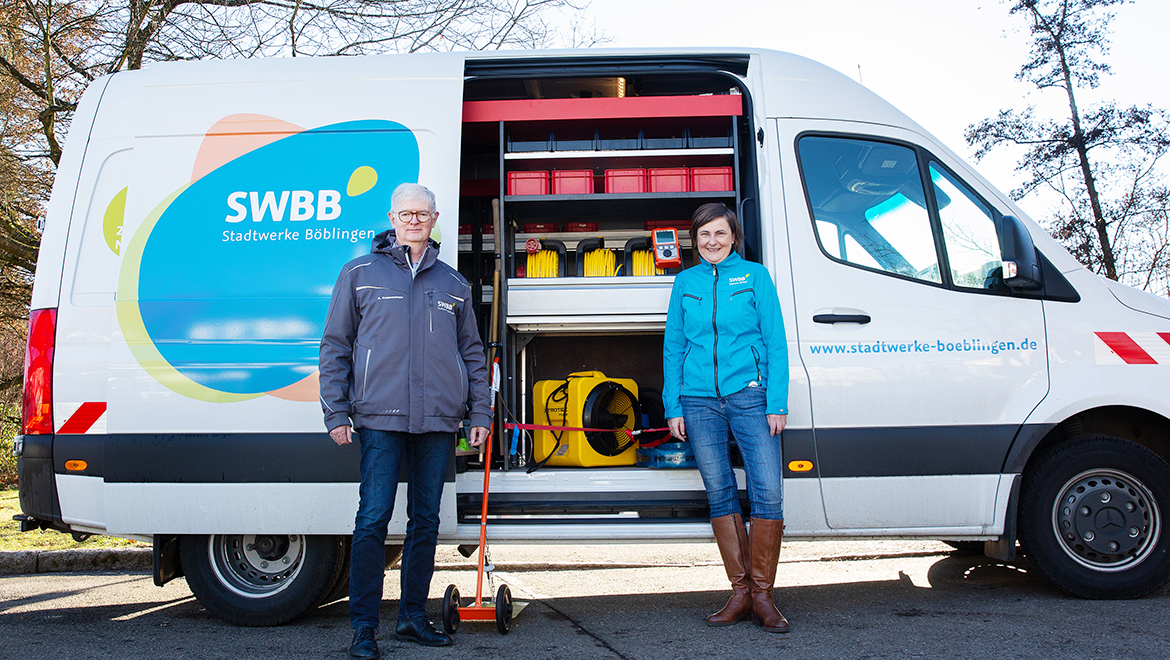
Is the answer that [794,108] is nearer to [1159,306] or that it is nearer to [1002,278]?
[1002,278]

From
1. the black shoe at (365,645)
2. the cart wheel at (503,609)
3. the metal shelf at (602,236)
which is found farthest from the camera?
the metal shelf at (602,236)

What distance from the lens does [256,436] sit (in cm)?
355

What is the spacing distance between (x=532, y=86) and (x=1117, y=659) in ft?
12.2

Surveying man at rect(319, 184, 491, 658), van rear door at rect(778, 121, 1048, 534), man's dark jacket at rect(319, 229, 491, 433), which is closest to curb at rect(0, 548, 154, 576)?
man at rect(319, 184, 491, 658)

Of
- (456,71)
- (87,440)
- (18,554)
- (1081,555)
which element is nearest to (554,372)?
(456,71)

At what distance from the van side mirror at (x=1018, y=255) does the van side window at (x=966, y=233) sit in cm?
7

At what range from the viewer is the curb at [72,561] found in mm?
5570

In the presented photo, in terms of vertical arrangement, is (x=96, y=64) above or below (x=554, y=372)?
above

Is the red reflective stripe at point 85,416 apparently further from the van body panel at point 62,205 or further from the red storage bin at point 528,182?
the red storage bin at point 528,182

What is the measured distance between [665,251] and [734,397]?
3.50 feet

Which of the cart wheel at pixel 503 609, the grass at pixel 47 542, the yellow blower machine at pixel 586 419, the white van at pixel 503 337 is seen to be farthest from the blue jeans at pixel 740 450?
the grass at pixel 47 542

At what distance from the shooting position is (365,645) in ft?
10.1

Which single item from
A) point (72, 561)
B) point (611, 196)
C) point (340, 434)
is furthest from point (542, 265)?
point (72, 561)

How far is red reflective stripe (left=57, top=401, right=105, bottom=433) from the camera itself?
3594mm
